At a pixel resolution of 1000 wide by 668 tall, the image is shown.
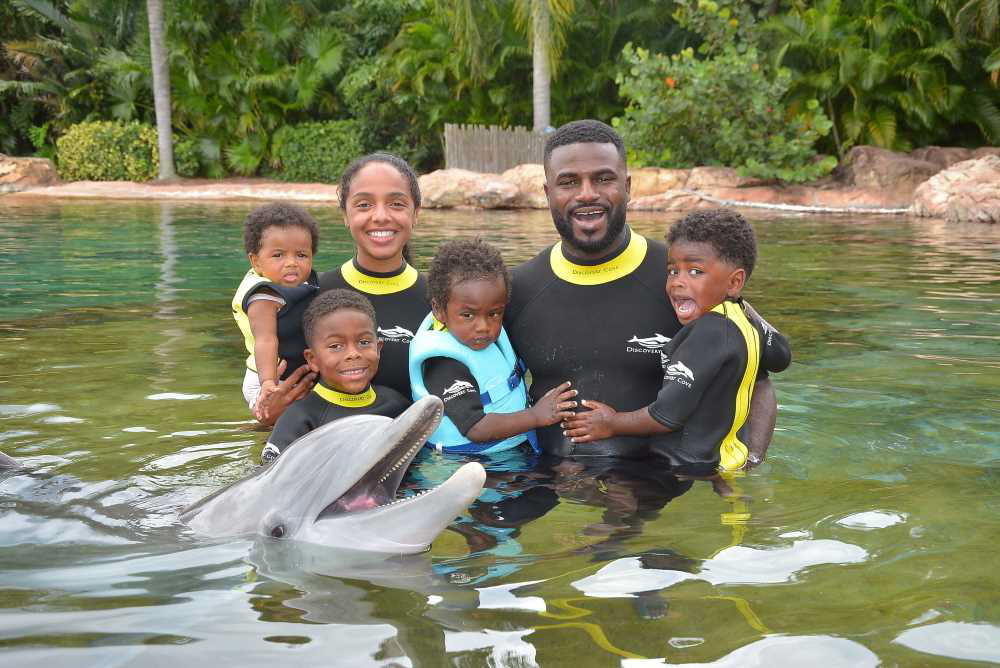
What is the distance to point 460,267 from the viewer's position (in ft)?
12.8

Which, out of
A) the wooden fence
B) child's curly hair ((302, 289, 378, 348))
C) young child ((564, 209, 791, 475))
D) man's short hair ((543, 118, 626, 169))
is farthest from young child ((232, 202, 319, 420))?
the wooden fence

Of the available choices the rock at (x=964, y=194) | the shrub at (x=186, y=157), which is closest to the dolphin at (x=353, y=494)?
the rock at (x=964, y=194)

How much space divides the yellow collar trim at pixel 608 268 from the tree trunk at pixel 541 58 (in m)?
15.8

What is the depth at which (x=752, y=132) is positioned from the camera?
19500 millimetres

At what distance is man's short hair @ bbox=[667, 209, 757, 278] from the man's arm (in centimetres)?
60

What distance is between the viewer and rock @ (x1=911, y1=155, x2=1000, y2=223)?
15.8 m

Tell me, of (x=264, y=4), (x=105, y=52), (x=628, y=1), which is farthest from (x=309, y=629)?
(x=105, y=52)

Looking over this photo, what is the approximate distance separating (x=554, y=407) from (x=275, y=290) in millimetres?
1381

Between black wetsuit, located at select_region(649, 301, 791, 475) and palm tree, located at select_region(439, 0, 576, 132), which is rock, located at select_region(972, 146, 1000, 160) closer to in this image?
palm tree, located at select_region(439, 0, 576, 132)

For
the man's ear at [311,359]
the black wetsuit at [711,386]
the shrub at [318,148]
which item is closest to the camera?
the black wetsuit at [711,386]

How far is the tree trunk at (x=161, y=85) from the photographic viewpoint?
25.2 m

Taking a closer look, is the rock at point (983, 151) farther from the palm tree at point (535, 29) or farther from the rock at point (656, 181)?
the palm tree at point (535, 29)

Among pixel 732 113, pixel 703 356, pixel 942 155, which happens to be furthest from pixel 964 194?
pixel 703 356

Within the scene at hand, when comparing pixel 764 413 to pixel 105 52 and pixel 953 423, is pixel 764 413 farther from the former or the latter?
pixel 105 52
